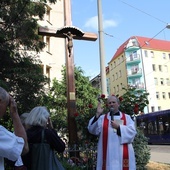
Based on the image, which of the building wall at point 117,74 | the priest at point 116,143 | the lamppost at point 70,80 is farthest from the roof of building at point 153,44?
the priest at point 116,143

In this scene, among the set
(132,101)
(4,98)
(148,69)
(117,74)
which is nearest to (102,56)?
(132,101)

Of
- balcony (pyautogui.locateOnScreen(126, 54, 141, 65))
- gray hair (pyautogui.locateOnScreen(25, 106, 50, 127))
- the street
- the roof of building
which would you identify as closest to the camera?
gray hair (pyautogui.locateOnScreen(25, 106, 50, 127))

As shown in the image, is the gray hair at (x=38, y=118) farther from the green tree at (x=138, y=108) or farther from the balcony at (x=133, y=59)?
the balcony at (x=133, y=59)

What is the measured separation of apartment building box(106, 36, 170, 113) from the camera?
55.3 m

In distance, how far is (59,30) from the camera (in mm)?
7598

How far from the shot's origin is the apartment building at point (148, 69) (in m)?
55.3

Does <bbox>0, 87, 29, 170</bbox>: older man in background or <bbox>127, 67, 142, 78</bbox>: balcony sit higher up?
<bbox>127, 67, 142, 78</bbox>: balcony

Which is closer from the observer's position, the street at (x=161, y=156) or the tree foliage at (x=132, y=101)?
the tree foliage at (x=132, y=101)

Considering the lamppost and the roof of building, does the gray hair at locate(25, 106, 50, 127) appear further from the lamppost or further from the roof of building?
the roof of building

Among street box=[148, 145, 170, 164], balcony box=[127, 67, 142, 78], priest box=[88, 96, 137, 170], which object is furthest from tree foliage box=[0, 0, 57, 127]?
balcony box=[127, 67, 142, 78]

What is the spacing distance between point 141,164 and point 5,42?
16.7ft

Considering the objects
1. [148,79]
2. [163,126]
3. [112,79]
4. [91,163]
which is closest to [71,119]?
[91,163]

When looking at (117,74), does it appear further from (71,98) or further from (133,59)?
(71,98)

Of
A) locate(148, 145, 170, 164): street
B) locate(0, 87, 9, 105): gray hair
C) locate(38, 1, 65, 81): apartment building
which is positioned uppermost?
locate(38, 1, 65, 81): apartment building
